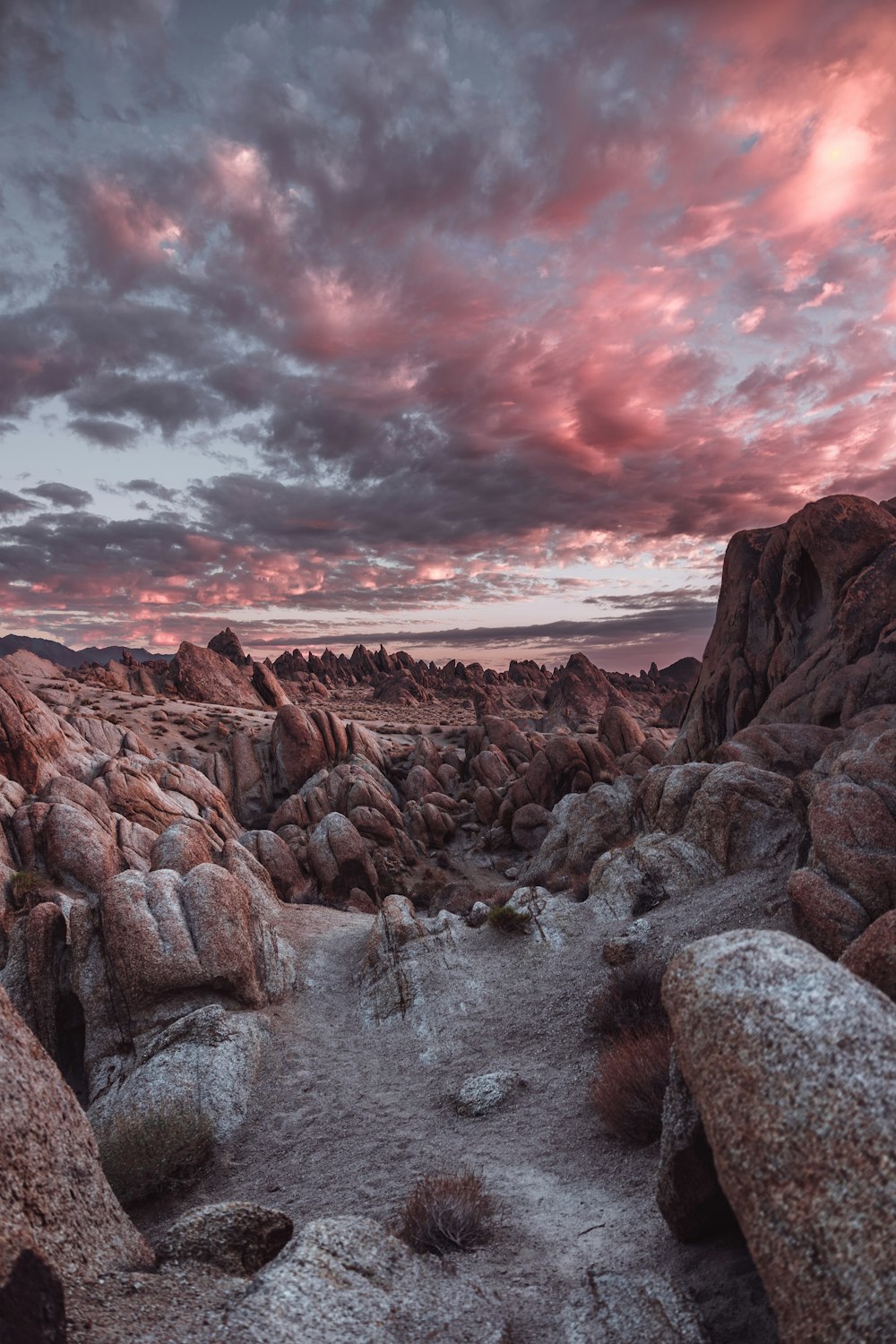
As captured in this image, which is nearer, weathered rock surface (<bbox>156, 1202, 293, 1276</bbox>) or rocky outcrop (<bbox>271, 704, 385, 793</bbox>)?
weathered rock surface (<bbox>156, 1202, 293, 1276</bbox>)

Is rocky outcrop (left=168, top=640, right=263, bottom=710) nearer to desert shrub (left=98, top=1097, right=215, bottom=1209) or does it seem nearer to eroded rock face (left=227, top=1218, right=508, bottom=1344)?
desert shrub (left=98, top=1097, right=215, bottom=1209)

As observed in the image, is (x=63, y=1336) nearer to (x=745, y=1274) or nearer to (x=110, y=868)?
(x=745, y=1274)

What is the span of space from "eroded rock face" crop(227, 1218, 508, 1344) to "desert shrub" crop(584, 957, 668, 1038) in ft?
27.2

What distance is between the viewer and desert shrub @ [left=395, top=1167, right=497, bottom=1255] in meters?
8.62

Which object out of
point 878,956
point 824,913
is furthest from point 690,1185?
point 824,913

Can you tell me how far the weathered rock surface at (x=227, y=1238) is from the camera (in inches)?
293

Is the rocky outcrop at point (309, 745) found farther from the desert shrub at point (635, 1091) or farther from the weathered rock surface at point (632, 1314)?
the weathered rock surface at point (632, 1314)

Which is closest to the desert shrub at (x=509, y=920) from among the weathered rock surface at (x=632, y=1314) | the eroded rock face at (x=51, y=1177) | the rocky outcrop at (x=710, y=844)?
the rocky outcrop at (x=710, y=844)

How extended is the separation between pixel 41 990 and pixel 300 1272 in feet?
51.5

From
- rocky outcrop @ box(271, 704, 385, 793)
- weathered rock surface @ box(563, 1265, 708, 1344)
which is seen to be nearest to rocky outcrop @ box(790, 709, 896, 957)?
weathered rock surface @ box(563, 1265, 708, 1344)

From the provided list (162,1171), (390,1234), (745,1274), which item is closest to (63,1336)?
(390,1234)

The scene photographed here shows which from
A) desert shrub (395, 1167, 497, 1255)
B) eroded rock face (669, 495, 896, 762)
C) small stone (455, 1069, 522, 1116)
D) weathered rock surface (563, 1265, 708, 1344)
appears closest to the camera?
weathered rock surface (563, 1265, 708, 1344)

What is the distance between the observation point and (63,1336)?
17.8 feet

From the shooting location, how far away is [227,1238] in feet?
25.2
